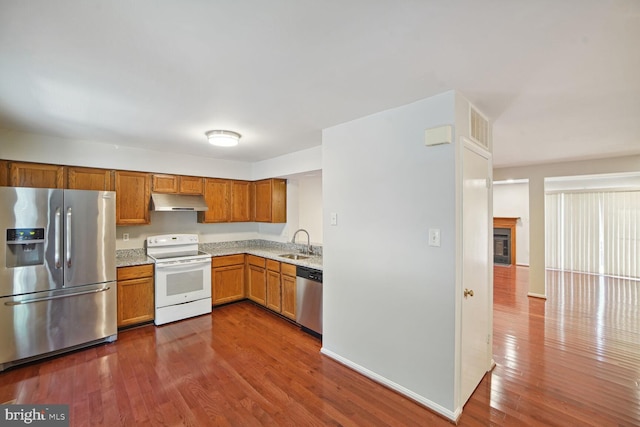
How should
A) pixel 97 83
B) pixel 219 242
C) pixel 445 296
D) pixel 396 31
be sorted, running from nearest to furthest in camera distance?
pixel 396 31 → pixel 97 83 → pixel 445 296 → pixel 219 242

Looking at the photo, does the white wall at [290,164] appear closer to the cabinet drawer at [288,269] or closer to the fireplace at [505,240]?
the cabinet drawer at [288,269]

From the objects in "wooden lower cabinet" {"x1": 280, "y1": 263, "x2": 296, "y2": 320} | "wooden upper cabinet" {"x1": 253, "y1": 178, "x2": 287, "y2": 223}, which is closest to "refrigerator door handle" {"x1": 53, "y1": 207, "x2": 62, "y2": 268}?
"wooden lower cabinet" {"x1": 280, "y1": 263, "x2": 296, "y2": 320}

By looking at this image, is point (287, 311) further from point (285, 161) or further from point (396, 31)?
point (396, 31)

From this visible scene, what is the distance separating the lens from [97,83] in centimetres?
194

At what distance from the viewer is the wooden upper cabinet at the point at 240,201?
4914 millimetres

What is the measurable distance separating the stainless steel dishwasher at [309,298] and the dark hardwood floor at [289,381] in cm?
18

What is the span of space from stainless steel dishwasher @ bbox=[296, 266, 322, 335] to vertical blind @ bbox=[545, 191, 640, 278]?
729cm

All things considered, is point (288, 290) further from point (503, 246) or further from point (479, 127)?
point (503, 246)

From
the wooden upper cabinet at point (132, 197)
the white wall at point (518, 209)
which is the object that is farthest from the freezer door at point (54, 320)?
the white wall at point (518, 209)

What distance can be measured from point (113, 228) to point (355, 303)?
9.94ft

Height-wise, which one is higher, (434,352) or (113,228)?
(113,228)

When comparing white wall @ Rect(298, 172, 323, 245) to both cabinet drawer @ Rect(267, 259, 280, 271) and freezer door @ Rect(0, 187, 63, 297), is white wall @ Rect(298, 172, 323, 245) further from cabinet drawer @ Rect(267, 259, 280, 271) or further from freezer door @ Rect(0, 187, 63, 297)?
freezer door @ Rect(0, 187, 63, 297)

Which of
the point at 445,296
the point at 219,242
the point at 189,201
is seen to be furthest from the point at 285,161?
the point at 445,296

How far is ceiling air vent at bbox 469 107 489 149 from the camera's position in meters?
2.31
